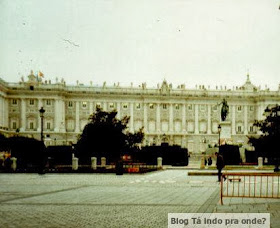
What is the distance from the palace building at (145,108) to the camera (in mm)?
103688

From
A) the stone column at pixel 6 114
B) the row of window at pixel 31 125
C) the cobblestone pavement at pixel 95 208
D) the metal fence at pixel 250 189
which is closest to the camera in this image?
the cobblestone pavement at pixel 95 208

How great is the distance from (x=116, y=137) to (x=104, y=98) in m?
51.9

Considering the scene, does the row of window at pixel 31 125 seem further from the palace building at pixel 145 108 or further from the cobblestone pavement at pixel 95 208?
the cobblestone pavement at pixel 95 208

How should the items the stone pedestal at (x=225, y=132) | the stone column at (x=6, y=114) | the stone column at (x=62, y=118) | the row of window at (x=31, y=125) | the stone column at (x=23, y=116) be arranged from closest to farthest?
the stone pedestal at (x=225, y=132)
the stone column at (x=6, y=114)
the stone column at (x=23, y=116)
the row of window at (x=31, y=125)
the stone column at (x=62, y=118)

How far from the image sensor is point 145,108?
110 m

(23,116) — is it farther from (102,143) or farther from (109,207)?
(109,207)

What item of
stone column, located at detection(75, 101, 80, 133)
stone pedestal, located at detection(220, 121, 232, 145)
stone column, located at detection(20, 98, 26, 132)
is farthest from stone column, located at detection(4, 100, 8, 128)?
stone pedestal, located at detection(220, 121, 232, 145)

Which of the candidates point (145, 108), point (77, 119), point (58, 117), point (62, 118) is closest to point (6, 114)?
point (58, 117)

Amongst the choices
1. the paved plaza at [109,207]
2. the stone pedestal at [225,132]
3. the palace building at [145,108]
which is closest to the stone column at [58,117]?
the palace building at [145,108]

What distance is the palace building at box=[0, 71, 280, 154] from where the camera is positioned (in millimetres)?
103688

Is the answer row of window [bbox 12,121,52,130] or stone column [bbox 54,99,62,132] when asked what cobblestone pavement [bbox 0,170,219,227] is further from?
row of window [bbox 12,121,52,130]

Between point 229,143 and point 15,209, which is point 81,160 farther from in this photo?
point 15,209

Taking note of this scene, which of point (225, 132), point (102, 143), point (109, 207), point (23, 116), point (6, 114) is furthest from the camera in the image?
point (23, 116)

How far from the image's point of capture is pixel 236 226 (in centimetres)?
958
